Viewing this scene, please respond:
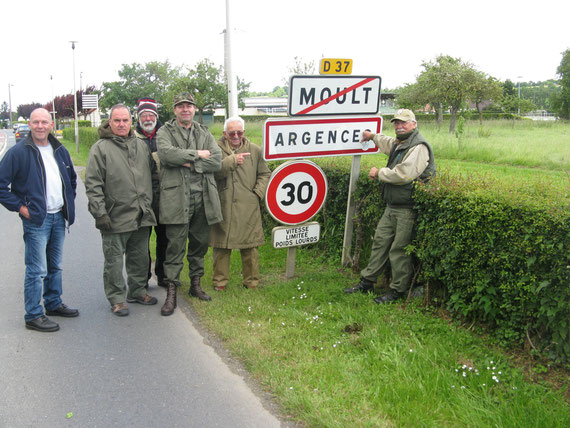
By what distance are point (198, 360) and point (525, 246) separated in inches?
106

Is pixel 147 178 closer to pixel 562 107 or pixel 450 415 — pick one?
pixel 450 415

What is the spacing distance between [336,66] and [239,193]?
175 cm

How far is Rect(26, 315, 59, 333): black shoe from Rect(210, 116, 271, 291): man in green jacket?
1763 mm

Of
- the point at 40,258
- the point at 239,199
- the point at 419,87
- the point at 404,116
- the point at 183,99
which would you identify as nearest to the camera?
the point at 40,258

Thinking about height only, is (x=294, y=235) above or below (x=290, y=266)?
above

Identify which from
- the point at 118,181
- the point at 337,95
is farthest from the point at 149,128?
the point at 337,95

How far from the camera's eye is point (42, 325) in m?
4.79

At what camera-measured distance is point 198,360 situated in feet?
13.7

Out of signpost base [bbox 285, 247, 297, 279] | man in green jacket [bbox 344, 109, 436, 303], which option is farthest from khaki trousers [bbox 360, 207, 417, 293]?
signpost base [bbox 285, 247, 297, 279]

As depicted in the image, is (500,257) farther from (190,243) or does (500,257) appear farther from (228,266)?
(190,243)

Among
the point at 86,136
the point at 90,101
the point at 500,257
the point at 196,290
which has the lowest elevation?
the point at 86,136

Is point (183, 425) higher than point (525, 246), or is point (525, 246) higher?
point (525, 246)

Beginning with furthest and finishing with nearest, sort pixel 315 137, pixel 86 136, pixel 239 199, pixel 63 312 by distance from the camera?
pixel 86 136 → pixel 239 199 → pixel 315 137 → pixel 63 312

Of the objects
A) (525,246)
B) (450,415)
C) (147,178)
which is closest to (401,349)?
(450,415)
